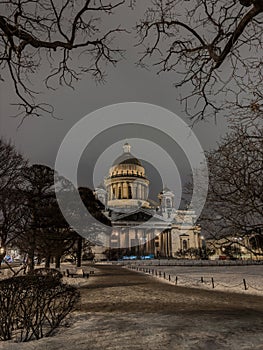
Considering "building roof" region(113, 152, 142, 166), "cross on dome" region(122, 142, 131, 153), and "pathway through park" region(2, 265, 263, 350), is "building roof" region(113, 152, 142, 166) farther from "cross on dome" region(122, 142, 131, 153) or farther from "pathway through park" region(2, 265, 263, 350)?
"pathway through park" region(2, 265, 263, 350)

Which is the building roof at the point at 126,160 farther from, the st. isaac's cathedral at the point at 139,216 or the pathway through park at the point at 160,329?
the pathway through park at the point at 160,329

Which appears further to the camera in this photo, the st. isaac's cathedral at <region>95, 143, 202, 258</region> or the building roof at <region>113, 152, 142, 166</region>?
the building roof at <region>113, 152, 142, 166</region>

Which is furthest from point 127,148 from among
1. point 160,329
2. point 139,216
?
point 160,329

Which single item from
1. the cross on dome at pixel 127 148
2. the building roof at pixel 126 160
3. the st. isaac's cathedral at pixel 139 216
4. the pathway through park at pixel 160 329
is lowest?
the pathway through park at pixel 160 329

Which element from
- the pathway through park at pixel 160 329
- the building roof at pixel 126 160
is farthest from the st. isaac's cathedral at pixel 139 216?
the pathway through park at pixel 160 329

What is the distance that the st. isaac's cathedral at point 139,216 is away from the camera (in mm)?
102756

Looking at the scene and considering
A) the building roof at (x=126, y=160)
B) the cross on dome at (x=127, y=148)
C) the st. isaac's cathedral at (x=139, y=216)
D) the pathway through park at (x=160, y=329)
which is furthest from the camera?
the cross on dome at (x=127, y=148)

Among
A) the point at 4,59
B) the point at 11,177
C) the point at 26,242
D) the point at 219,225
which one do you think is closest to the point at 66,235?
the point at 26,242

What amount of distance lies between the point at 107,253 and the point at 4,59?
97894 mm

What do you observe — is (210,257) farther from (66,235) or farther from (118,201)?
(66,235)

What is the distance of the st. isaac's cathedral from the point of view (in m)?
103

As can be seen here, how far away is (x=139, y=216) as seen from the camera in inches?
4341

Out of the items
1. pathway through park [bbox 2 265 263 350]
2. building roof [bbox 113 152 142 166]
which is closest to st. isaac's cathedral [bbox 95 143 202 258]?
building roof [bbox 113 152 142 166]

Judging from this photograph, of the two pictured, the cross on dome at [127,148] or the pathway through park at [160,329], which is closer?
the pathway through park at [160,329]
